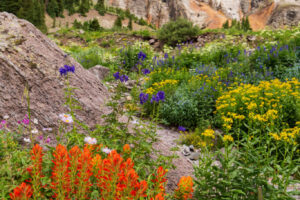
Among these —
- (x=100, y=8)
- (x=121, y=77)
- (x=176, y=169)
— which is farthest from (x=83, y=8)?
(x=176, y=169)

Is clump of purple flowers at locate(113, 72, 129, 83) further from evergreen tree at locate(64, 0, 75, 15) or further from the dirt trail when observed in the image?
evergreen tree at locate(64, 0, 75, 15)

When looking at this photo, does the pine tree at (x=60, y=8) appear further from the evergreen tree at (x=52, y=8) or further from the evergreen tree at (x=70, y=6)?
the evergreen tree at (x=70, y=6)

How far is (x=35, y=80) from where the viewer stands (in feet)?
8.13

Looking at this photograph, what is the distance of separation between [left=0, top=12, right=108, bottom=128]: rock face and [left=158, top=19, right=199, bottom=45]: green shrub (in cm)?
1090

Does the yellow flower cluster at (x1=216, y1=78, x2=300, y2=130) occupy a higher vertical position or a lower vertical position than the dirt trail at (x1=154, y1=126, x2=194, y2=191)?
higher

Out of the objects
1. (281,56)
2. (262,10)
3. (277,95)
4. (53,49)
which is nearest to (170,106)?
(277,95)

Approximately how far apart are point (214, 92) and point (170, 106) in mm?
1034

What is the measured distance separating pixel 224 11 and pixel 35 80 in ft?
120

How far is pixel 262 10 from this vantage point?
3209cm

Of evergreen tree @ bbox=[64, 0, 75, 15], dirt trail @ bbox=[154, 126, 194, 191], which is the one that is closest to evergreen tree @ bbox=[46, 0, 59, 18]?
evergreen tree @ bbox=[64, 0, 75, 15]

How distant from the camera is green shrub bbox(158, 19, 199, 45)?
13289 mm

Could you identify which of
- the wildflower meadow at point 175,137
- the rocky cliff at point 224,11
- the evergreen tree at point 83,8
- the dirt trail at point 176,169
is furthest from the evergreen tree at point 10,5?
the dirt trail at point 176,169

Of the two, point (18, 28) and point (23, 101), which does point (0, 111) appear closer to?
point (23, 101)

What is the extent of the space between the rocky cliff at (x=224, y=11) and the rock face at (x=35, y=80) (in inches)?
1171
